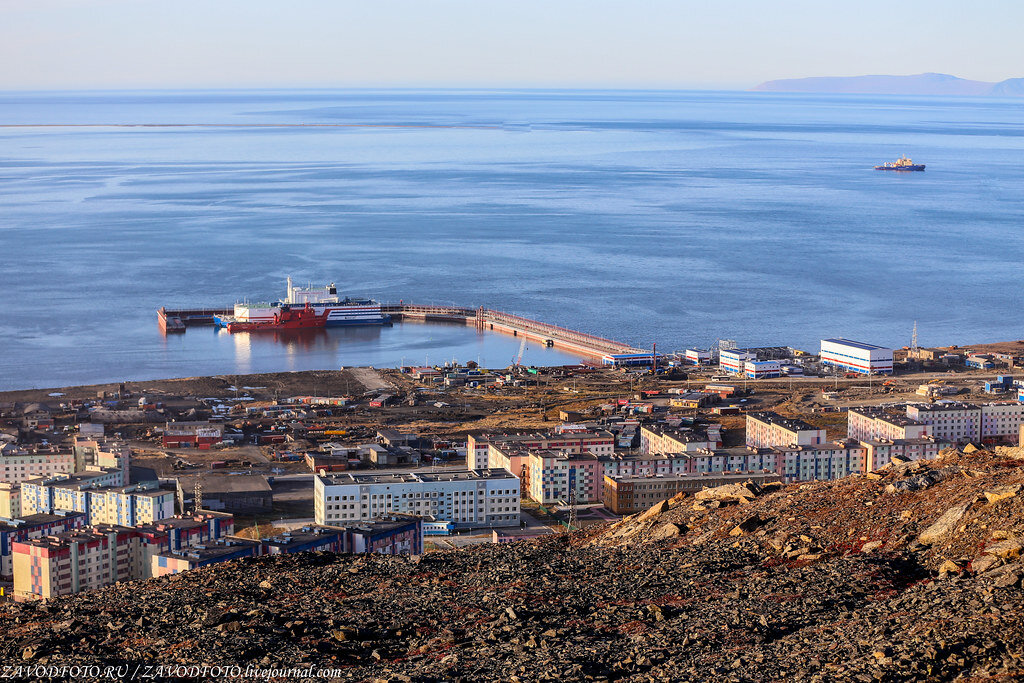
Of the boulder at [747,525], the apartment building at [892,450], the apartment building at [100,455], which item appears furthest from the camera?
the apartment building at [892,450]

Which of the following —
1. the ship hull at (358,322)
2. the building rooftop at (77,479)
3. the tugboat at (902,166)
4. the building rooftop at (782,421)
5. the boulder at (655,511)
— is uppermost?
the tugboat at (902,166)

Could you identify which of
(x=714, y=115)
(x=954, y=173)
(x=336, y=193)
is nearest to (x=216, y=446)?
(x=336, y=193)

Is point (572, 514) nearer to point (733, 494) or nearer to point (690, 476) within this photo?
point (690, 476)

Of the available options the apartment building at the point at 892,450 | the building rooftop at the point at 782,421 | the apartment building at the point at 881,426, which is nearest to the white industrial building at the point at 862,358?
the apartment building at the point at 881,426

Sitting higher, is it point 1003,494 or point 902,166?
point 902,166

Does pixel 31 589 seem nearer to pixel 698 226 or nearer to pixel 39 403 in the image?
pixel 39 403

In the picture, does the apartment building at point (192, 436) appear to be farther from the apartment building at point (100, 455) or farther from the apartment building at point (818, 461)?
the apartment building at point (818, 461)

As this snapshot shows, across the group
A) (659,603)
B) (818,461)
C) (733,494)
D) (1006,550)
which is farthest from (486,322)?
(1006,550)
